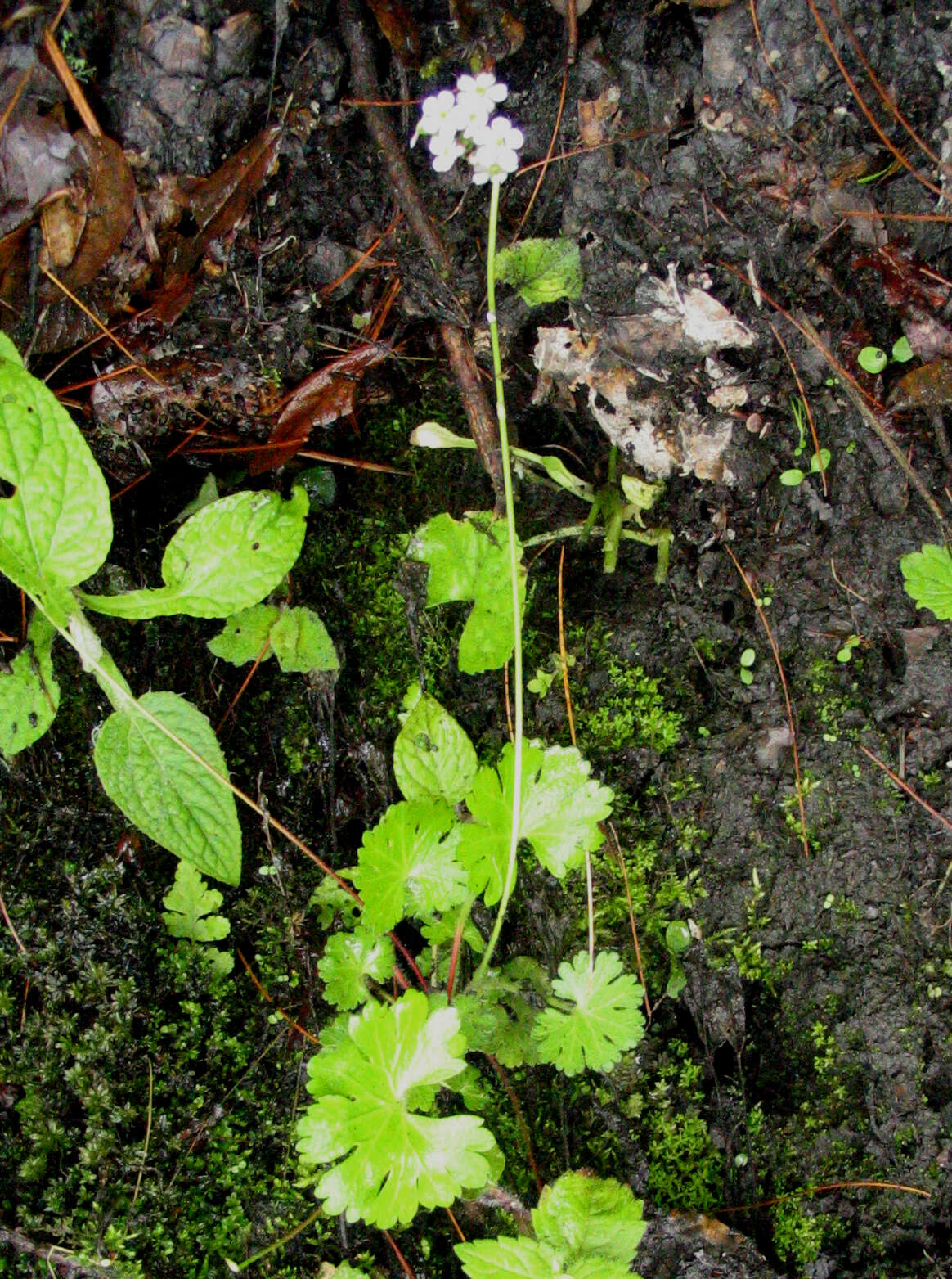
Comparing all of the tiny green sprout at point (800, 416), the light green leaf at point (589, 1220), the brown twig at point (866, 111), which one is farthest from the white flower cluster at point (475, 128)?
the light green leaf at point (589, 1220)

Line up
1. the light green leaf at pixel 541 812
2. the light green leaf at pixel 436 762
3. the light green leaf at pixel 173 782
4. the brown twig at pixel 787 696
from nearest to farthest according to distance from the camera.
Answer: the light green leaf at pixel 541 812
the light green leaf at pixel 173 782
the light green leaf at pixel 436 762
the brown twig at pixel 787 696

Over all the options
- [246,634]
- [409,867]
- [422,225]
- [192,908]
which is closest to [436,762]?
[409,867]

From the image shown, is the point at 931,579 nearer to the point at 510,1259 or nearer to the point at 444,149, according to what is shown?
the point at 444,149

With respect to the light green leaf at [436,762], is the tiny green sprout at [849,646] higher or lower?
lower

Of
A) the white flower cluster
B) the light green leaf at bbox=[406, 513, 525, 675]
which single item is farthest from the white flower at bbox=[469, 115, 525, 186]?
the light green leaf at bbox=[406, 513, 525, 675]

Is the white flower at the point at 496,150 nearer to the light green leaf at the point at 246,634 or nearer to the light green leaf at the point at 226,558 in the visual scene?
the light green leaf at the point at 226,558

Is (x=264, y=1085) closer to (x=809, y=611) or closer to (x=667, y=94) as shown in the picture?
(x=809, y=611)
